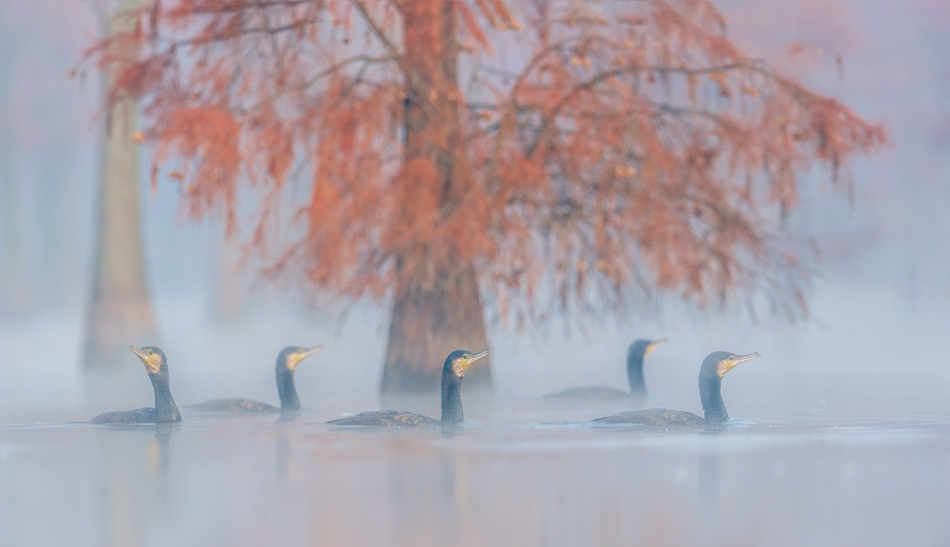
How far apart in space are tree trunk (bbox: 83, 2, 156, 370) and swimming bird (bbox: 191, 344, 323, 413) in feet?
A: 27.1

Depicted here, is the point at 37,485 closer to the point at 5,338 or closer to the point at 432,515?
the point at 432,515

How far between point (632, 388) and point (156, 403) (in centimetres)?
507

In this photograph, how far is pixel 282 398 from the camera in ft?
39.0

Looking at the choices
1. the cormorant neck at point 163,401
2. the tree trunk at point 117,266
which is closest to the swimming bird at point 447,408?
the cormorant neck at point 163,401

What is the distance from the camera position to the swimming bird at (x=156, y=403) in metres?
10.2

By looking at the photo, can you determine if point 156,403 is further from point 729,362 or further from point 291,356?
point 729,362

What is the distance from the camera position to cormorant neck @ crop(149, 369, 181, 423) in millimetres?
10141

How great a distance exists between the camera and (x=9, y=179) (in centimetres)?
2706

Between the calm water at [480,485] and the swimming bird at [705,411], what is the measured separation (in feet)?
0.83

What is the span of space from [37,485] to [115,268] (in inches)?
511

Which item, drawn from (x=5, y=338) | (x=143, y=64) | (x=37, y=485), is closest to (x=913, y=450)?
(x=37, y=485)

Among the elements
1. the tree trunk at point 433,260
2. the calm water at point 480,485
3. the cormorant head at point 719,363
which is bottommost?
the calm water at point 480,485

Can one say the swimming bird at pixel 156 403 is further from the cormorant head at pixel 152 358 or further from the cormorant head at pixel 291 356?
the cormorant head at pixel 291 356

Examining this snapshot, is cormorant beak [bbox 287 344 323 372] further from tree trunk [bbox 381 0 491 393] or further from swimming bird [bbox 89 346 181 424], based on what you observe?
swimming bird [bbox 89 346 181 424]
